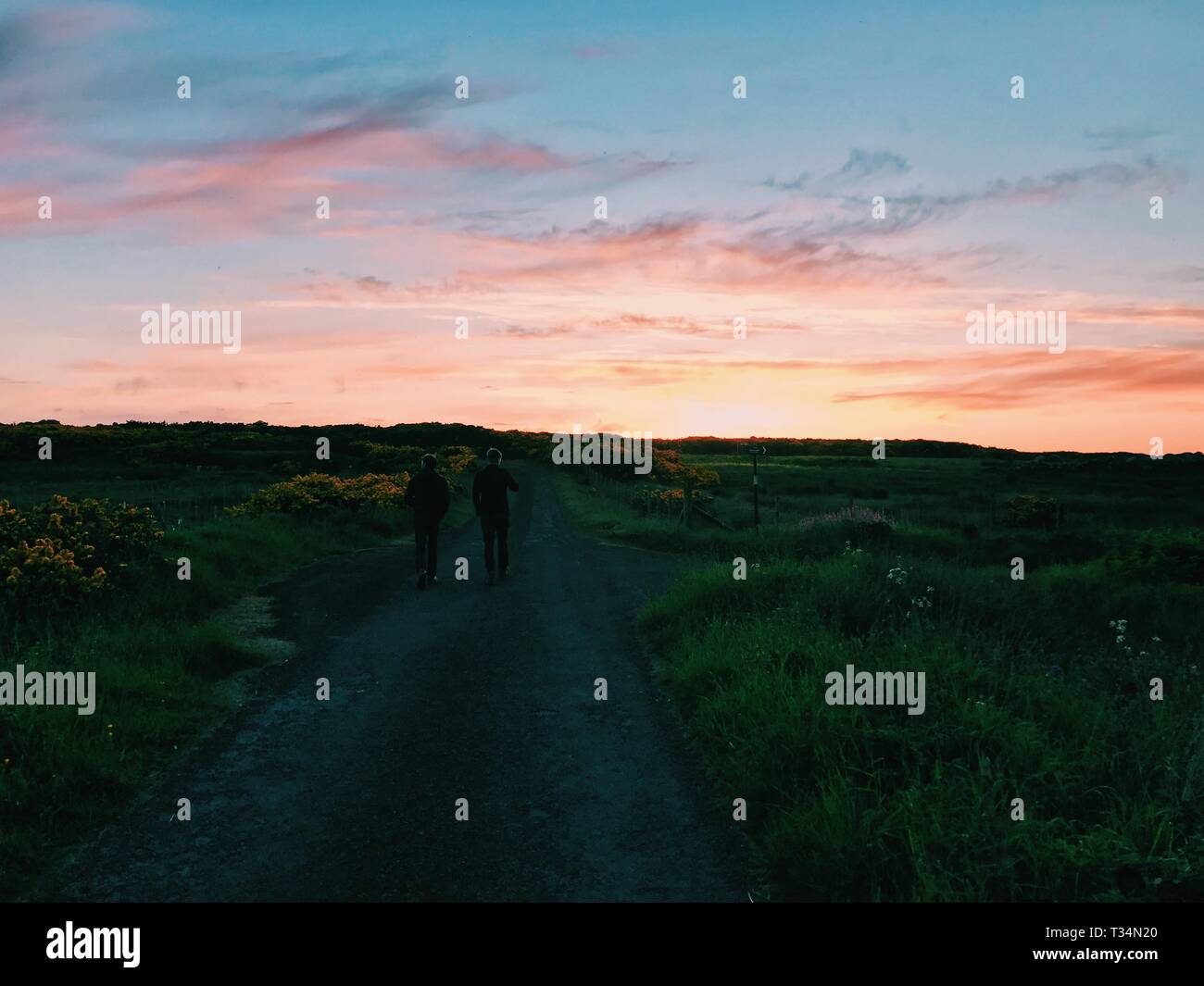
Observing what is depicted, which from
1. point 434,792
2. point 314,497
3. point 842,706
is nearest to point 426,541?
point 434,792

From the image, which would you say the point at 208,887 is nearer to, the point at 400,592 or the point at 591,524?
the point at 400,592

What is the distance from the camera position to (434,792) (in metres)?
5.39

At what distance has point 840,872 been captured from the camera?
4152 mm

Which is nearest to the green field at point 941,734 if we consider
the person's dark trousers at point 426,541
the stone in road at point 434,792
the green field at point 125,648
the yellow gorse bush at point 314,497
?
the stone in road at point 434,792

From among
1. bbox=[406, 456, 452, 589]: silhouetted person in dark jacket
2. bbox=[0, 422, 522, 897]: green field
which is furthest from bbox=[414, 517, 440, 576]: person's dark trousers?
bbox=[0, 422, 522, 897]: green field

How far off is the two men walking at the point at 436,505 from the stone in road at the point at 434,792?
3738 millimetres

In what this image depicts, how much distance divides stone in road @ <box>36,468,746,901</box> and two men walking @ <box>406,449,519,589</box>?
3738 millimetres

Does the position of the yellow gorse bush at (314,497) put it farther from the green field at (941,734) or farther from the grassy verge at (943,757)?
the grassy verge at (943,757)

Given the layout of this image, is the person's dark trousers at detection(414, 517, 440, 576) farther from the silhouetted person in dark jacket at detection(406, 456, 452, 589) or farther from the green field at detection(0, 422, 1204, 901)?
the green field at detection(0, 422, 1204, 901)

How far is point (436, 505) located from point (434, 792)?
8990 mm

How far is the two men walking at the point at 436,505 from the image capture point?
13.9 metres

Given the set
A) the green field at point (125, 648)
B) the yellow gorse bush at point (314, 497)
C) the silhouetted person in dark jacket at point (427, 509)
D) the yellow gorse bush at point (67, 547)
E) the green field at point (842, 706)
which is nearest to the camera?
the green field at point (842, 706)

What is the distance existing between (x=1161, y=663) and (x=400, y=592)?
10600 millimetres
